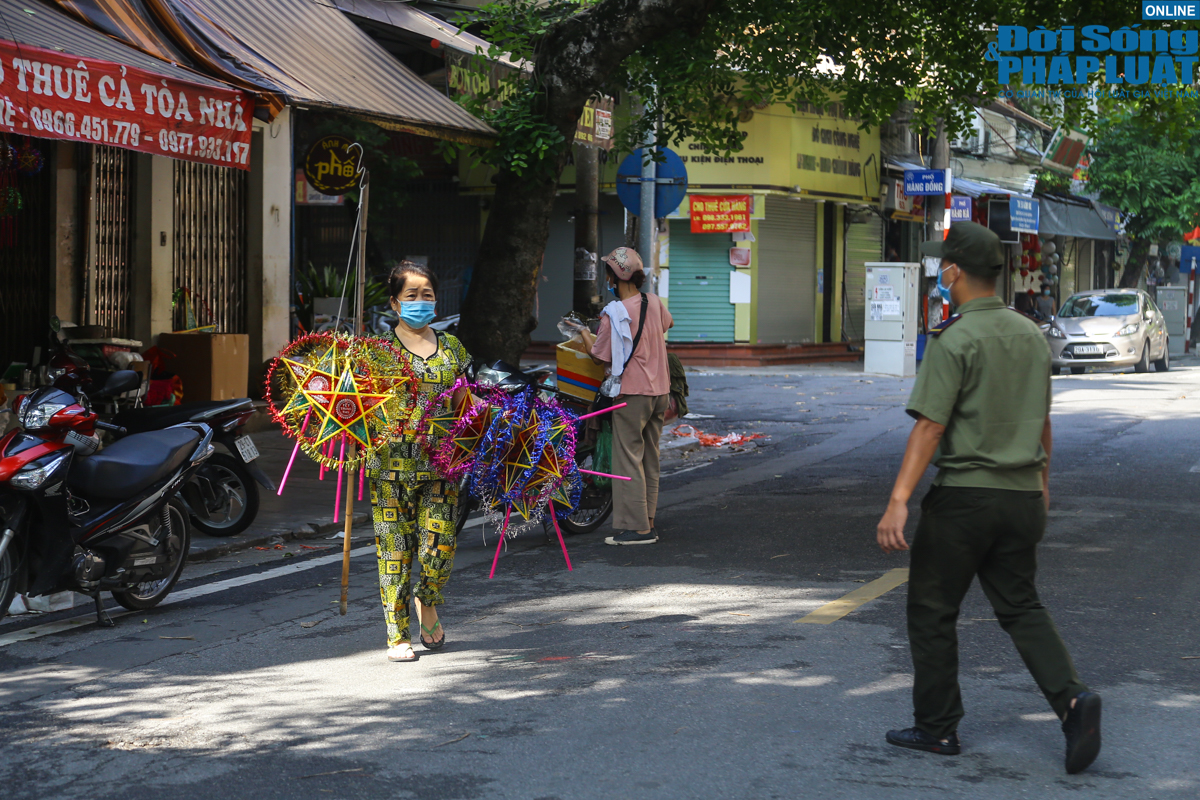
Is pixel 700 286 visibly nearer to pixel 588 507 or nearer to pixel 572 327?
pixel 572 327

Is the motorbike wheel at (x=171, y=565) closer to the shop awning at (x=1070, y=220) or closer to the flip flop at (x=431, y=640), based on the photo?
the flip flop at (x=431, y=640)

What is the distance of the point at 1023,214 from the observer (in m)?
31.6

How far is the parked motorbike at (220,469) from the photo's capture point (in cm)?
841

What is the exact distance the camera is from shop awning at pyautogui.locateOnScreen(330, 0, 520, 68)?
1402 centimetres

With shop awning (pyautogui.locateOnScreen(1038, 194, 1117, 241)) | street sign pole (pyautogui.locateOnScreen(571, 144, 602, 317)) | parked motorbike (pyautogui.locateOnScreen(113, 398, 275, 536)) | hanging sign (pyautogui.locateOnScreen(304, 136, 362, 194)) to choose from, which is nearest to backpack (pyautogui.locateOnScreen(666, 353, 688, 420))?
parked motorbike (pyautogui.locateOnScreen(113, 398, 275, 536))

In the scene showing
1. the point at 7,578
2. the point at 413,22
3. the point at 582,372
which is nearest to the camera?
the point at 7,578

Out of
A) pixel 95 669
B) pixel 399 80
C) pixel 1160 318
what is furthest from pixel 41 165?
pixel 1160 318

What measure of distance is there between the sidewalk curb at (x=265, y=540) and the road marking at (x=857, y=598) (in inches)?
141

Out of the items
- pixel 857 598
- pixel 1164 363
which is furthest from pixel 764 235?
pixel 857 598

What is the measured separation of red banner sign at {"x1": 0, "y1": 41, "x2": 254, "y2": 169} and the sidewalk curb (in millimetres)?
2500

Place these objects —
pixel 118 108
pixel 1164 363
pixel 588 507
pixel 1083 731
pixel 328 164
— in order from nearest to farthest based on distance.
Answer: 1. pixel 1083 731
2. pixel 118 108
3. pixel 588 507
4. pixel 328 164
5. pixel 1164 363

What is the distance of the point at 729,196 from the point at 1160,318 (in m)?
9.21

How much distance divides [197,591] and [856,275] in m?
23.7

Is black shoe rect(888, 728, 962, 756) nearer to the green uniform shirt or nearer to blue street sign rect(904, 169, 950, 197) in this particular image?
the green uniform shirt
